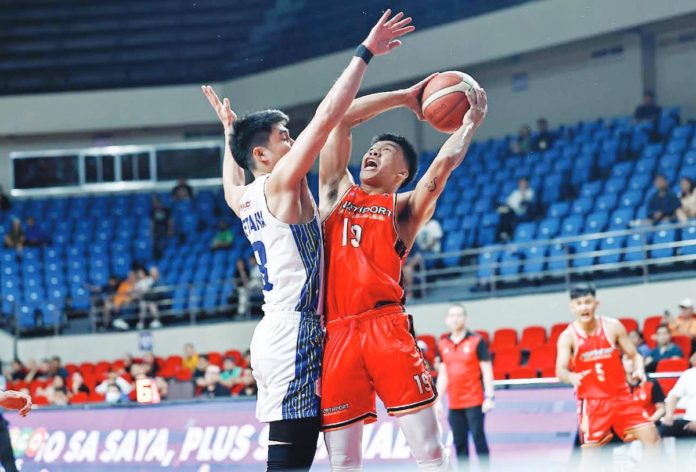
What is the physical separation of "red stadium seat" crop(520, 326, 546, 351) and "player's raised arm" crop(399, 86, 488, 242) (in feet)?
28.9

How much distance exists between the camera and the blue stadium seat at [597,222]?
14.6 m

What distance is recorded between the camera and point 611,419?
738 centimetres

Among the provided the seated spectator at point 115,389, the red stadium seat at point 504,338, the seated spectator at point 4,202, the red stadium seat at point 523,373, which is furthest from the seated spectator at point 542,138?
the seated spectator at point 4,202

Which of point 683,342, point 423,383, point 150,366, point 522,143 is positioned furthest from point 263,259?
point 522,143

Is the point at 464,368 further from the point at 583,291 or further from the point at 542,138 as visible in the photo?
the point at 542,138

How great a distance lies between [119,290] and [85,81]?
6251 millimetres

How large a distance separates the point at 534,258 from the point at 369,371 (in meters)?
10.5

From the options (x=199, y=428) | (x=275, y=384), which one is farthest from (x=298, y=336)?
(x=199, y=428)

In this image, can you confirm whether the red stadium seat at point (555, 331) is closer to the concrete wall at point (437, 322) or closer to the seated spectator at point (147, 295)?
the concrete wall at point (437, 322)

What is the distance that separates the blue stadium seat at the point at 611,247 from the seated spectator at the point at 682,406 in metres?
6.20

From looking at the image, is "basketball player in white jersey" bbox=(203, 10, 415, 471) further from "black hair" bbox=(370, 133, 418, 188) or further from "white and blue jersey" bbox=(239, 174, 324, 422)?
"black hair" bbox=(370, 133, 418, 188)

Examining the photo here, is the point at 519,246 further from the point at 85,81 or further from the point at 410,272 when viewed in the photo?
the point at 85,81

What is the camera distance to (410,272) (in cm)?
1589

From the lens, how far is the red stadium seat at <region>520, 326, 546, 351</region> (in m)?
13.5
